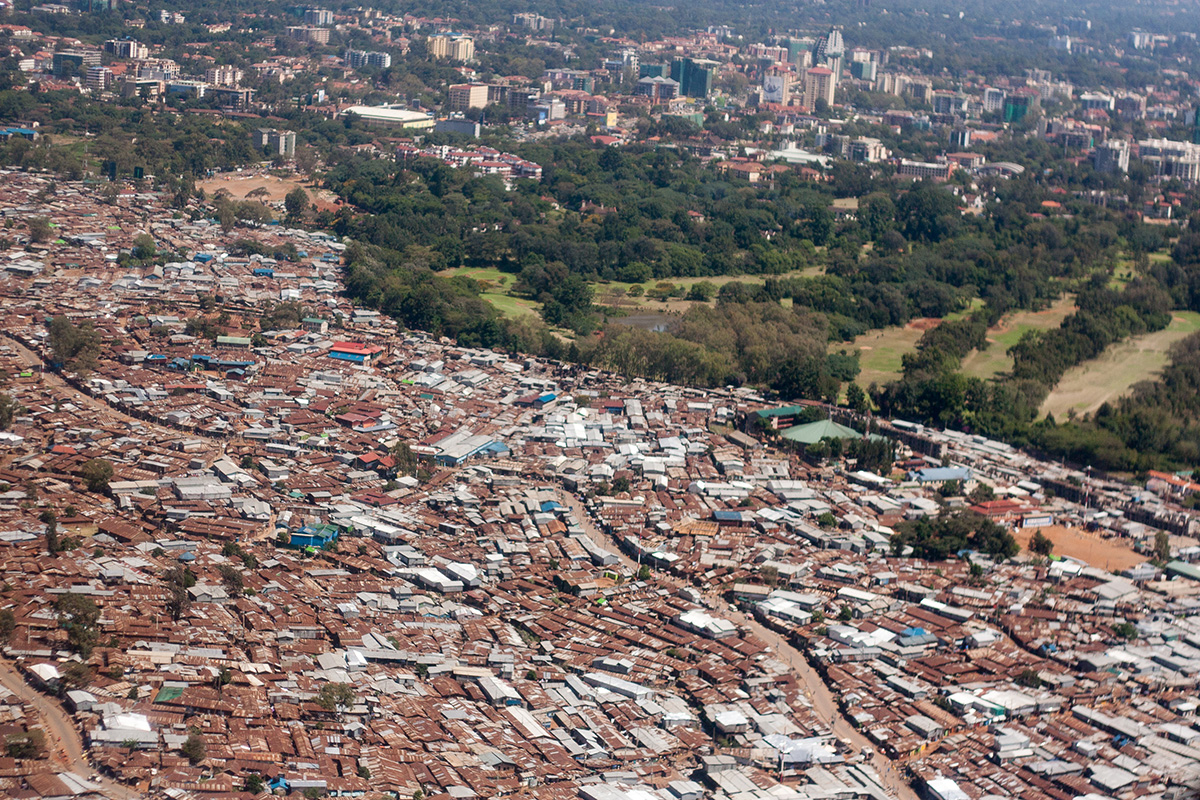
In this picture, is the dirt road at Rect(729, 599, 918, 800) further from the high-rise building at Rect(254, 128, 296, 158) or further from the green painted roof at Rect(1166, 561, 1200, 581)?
the high-rise building at Rect(254, 128, 296, 158)

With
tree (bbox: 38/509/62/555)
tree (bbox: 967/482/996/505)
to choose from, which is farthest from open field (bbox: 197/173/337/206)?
tree (bbox: 967/482/996/505)

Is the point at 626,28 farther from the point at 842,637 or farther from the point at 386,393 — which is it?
the point at 842,637

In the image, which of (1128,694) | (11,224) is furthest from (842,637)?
(11,224)

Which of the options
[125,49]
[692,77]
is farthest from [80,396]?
[692,77]

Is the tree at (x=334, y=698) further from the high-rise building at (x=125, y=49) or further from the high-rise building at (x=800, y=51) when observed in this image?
the high-rise building at (x=800, y=51)

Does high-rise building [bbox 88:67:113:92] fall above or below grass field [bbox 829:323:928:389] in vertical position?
above

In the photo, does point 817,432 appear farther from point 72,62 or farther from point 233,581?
point 72,62
